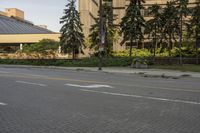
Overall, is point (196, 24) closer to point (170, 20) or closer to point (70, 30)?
point (170, 20)

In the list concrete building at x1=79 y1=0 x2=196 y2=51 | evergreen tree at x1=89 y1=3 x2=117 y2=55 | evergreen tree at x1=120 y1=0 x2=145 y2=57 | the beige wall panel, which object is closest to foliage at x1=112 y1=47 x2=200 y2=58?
evergreen tree at x1=89 y1=3 x2=117 y2=55

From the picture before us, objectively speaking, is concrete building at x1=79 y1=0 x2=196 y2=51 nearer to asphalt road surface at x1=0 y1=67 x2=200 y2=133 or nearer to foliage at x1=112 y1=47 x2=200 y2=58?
Result: foliage at x1=112 y1=47 x2=200 y2=58

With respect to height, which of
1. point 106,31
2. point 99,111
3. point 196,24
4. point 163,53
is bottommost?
point 99,111

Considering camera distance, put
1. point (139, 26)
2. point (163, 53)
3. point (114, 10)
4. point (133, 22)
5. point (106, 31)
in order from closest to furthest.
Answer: point (133, 22), point (139, 26), point (106, 31), point (163, 53), point (114, 10)

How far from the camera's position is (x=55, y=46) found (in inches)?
2692

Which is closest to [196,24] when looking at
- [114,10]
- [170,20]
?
[170,20]

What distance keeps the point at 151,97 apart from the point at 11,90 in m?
5.82

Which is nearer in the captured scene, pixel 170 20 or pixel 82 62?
pixel 82 62

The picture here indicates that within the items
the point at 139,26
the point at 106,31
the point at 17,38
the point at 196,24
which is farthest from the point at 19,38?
the point at 196,24

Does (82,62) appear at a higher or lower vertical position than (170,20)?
lower

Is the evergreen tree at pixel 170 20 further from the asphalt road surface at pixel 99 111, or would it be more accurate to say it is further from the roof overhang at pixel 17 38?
the roof overhang at pixel 17 38

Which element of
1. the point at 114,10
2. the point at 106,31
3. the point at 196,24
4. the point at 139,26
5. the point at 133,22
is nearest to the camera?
the point at 133,22

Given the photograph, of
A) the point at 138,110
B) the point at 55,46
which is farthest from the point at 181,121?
the point at 55,46

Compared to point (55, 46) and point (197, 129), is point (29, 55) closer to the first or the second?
point (55, 46)
